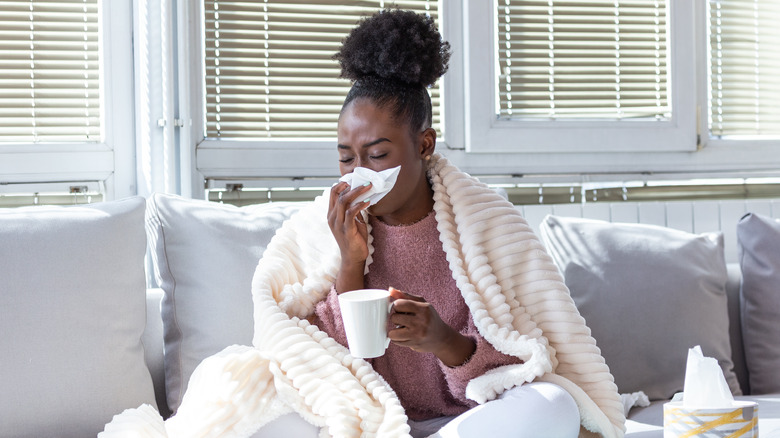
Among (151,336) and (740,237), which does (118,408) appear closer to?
(151,336)

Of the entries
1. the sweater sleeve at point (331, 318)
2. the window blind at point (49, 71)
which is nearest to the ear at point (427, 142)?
the sweater sleeve at point (331, 318)

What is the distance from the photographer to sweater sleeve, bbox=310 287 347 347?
1.63 meters

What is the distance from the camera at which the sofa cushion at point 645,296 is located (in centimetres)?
220

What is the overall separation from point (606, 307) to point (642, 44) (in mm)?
1072

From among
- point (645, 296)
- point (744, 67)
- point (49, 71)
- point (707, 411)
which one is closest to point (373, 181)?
point (707, 411)

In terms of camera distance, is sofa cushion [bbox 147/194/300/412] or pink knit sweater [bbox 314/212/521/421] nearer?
pink knit sweater [bbox 314/212/521/421]

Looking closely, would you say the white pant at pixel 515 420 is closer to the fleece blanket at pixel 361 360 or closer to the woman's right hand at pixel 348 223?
the fleece blanket at pixel 361 360

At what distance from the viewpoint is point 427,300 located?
1655 millimetres

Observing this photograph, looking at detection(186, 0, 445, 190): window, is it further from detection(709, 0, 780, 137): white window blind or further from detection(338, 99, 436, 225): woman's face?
detection(709, 0, 780, 137): white window blind

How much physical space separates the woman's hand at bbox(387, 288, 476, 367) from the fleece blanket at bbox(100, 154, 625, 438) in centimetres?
9

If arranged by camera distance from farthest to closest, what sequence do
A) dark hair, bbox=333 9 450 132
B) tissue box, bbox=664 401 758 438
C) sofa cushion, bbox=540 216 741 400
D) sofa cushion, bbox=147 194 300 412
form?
sofa cushion, bbox=540 216 741 400
sofa cushion, bbox=147 194 300 412
dark hair, bbox=333 9 450 132
tissue box, bbox=664 401 758 438

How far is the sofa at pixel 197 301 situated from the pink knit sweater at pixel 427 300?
40cm

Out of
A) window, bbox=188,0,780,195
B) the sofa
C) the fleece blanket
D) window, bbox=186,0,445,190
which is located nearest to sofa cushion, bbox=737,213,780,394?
the sofa

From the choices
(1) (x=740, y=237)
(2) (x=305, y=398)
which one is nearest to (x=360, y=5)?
(1) (x=740, y=237)
